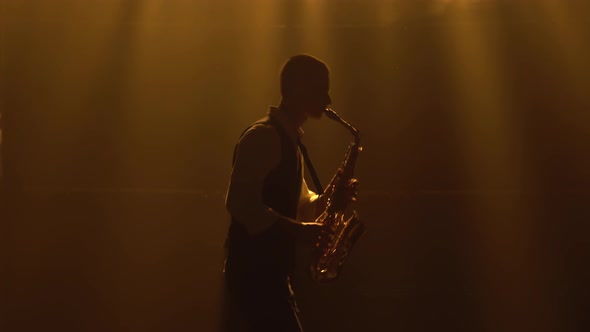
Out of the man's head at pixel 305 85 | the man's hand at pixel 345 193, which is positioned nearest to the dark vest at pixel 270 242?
the man's head at pixel 305 85

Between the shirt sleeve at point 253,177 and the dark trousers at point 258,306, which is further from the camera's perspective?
the dark trousers at point 258,306

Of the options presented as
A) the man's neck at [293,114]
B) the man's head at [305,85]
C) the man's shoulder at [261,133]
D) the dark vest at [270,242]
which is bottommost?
the dark vest at [270,242]

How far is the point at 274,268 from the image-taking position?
2875mm

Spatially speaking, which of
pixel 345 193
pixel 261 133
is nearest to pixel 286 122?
pixel 261 133

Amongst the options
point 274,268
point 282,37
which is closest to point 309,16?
point 282,37

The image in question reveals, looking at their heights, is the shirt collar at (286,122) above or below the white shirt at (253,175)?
above

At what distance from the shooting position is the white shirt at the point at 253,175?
8.95ft

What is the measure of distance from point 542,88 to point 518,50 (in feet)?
0.93

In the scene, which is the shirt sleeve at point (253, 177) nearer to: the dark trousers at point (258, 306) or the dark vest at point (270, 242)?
the dark vest at point (270, 242)

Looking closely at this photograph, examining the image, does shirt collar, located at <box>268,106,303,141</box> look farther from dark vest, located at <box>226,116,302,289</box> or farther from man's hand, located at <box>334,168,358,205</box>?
man's hand, located at <box>334,168,358,205</box>

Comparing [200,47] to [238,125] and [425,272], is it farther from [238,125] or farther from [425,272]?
[425,272]

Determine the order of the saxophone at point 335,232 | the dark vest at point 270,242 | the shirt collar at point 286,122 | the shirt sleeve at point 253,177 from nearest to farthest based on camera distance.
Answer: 1. the shirt sleeve at point 253,177
2. the dark vest at point 270,242
3. the shirt collar at point 286,122
4. the saxophone at point 335,232

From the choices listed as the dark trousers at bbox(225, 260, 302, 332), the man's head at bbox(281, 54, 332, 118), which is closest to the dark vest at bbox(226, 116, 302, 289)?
the dark trousers at bbox(225, 260, 302, 332)

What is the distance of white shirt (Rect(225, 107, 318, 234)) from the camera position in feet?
8.95
